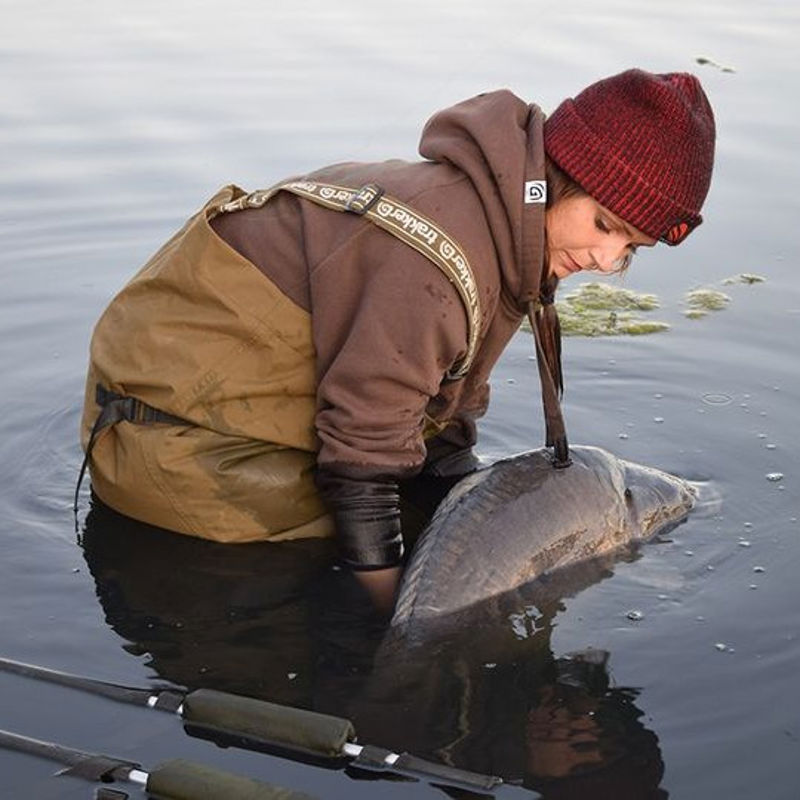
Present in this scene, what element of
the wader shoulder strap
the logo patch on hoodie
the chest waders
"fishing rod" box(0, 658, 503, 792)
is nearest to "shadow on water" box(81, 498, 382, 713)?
the chest waders

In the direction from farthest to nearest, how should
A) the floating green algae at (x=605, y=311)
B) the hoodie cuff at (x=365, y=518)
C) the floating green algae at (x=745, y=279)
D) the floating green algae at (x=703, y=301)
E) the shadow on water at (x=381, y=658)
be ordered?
the floating green algae at (x=745, y=279) → the floating green algae at (x=703, y=301) → the floating green algae at (x=605, y=311) → the hoodie cuff at (x=365, y=518) → the shadow on water at (x=381, y=658)

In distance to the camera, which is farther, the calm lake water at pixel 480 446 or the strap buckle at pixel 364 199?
the strap buckle at pixel 364 199

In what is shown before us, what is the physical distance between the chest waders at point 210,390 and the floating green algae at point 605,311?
2.35 meters

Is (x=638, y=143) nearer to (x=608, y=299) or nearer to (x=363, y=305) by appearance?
(x=363, y=305)

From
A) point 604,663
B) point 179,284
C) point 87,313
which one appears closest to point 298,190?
point 179,284

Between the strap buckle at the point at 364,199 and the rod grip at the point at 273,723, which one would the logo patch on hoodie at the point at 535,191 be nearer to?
the strap buckle at the point at 364,199

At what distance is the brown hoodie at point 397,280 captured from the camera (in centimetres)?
414

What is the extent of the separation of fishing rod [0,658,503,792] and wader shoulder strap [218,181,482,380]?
1188 millimetres

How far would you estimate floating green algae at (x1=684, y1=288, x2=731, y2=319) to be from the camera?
22.8 feet

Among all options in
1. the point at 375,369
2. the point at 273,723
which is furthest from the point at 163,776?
the point at 375,369

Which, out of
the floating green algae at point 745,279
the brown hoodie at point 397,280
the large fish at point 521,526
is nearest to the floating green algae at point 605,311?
the floating green algae at point 745,279

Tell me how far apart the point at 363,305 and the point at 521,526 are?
933 mm

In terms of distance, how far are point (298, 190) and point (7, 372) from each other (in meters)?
2.28

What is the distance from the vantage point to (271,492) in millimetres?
4664
